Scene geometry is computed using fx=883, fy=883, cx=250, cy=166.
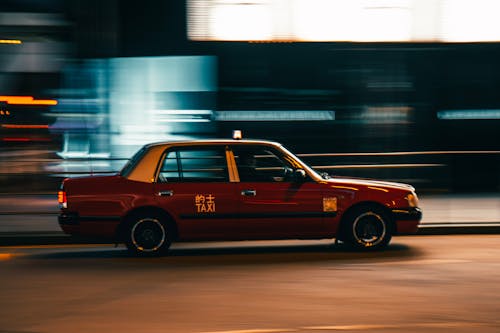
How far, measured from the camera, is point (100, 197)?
416 inches

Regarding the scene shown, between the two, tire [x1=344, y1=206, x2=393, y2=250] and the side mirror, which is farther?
tire [x1=344, y1=206, x2=393, y2=250]

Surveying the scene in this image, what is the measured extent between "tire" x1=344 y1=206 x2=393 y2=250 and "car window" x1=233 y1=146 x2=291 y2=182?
99cm

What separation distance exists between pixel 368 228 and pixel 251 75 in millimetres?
8875

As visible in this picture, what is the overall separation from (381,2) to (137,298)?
41.6 ft

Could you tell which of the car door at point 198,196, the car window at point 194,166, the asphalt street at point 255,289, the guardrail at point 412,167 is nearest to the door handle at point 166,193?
the car door at point 198,196

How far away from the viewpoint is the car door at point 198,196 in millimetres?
10609

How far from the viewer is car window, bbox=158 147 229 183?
10.7 m

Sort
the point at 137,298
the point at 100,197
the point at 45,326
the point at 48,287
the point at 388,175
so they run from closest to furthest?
the point at 45,326 → the point at 137,298 → the point at 48,287 → the point at 100,197 → the point at 388,175

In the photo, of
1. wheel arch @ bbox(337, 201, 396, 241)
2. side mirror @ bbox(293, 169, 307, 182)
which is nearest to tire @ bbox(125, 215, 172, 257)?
side mirror @ bbox(293, 169, 307, 182)

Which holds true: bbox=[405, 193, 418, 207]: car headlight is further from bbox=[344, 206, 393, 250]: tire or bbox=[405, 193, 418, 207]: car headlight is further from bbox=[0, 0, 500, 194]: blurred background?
bbox=[0, 0, 500, 194]: blurred background

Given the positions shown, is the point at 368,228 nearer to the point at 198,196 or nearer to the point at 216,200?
the point at 216,200

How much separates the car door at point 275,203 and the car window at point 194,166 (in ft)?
0.69

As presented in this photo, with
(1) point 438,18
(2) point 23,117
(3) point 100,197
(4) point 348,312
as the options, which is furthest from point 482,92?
(4) point 348,312

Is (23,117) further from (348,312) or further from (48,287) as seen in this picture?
(348,312)
